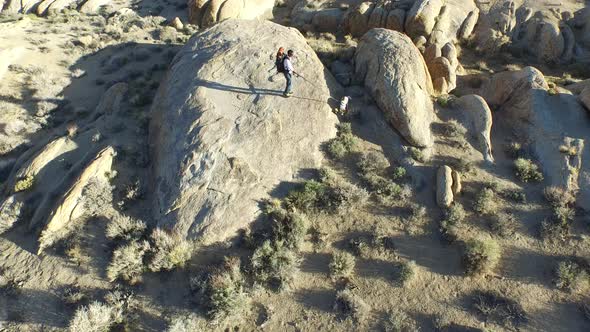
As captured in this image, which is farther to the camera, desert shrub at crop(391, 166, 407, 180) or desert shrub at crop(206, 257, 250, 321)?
desert shrub at crop(391, 166, 407, 180)

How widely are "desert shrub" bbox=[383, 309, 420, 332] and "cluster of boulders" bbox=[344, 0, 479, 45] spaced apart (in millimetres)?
17690

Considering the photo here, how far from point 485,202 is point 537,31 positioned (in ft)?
56.1

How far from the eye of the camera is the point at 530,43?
75.6 ft

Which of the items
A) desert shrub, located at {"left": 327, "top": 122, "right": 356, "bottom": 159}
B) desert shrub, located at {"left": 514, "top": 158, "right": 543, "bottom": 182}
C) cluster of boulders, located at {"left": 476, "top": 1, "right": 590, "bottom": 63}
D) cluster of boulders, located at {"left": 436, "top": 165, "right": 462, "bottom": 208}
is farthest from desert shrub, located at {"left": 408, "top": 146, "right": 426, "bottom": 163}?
cluster of boulders, located at {"left": 476, "top": 1, "right": 590, "bottom": 63}

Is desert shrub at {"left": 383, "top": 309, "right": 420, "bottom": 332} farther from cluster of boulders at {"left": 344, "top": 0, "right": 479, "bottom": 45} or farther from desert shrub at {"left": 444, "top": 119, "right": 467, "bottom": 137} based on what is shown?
cluster of boulders at {"left": 344, "top": 0, "right": 479, "bottom": 45}

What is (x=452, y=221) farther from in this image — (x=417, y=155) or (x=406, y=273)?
(x=417, y=155)

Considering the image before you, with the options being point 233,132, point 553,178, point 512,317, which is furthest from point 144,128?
point 553,178

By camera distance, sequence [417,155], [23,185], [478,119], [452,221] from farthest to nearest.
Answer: [478,119], [417,155], [23,185], [452,221]

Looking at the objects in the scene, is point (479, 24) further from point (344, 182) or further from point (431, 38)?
point (344, 182)

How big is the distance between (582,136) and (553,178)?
2901 millimetres

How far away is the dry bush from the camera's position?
12.1 meters

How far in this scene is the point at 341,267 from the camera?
12.1 meters

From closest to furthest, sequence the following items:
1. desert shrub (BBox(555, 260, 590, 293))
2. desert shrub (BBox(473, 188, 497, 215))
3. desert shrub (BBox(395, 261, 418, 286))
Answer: desert shrub (BBox(555, 260, 590, 293)) → desert shrub (BBox(395, 261, 418, 286)) → desert shrub (BBox(473, 188, 497, 215))

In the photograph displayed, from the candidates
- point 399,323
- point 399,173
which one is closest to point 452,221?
point 399,173
